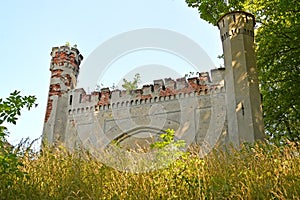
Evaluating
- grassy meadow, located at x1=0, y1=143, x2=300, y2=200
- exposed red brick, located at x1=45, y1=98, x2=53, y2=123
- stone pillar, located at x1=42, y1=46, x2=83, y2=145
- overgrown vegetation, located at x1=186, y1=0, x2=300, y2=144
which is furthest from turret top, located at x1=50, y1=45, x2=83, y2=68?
grassy meadow, located at x1=0, y1=143, x2=300, y2=200

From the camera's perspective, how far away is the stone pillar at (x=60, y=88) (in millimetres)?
12562

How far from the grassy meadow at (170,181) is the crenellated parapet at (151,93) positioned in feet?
19.3

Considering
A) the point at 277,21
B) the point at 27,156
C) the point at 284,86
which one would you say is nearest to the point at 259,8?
the point at 277,21

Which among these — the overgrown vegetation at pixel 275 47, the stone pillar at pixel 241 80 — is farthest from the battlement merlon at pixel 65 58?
the stone pillar at pixel 241 80

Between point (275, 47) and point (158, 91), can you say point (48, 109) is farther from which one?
point (275, 47)

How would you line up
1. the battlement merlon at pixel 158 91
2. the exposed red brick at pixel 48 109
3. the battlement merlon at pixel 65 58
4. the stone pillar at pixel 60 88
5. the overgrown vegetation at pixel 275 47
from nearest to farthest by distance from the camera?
the battlement merlon at pixel 158 91 → the overgrown vegetation at pixel 275 47 → the stone pillar at pixel 60 88 → the exposed red brick at pixel 48 109 → the battlement merlon at pixel 65 58

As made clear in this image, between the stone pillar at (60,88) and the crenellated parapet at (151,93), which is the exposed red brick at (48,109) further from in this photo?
the crenellated parapet at (151,93)

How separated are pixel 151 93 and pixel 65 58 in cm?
434

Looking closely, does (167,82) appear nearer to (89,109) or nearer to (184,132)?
(184,132)

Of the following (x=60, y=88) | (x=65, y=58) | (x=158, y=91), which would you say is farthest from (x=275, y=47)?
(x=60, y=88)

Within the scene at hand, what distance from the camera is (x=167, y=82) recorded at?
12.0 meters

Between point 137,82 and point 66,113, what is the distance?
6581 millimetres

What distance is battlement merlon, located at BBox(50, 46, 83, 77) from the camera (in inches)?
Answer: 543

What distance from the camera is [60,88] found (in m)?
13.4
